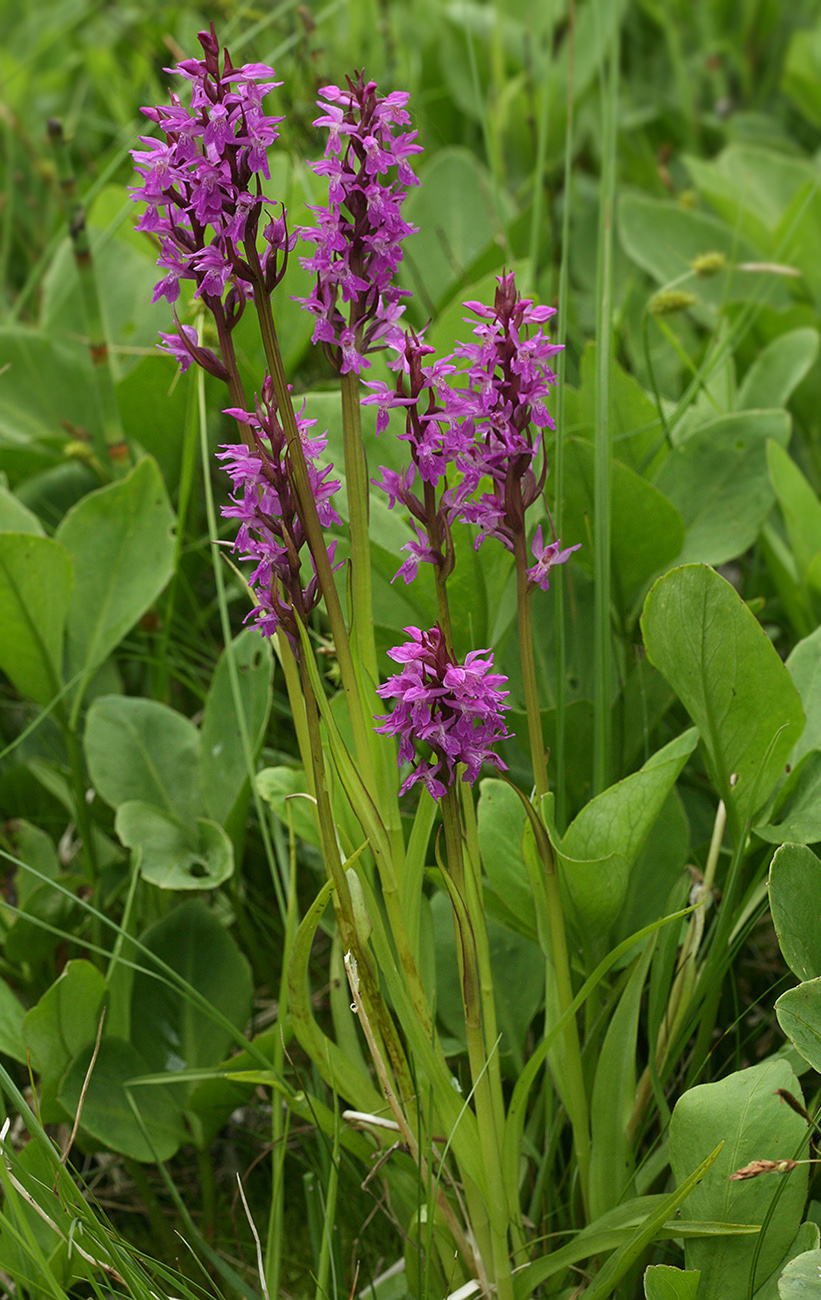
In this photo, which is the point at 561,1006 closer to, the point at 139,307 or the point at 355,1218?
the point at 355,1218

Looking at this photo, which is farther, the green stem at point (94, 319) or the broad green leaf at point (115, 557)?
the green stem at point (94, 319)

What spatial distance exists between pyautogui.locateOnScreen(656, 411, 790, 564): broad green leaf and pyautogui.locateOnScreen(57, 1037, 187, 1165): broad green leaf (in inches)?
28.2

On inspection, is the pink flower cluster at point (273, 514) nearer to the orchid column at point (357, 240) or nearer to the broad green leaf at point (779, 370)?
the orchid column at point (357, 240)

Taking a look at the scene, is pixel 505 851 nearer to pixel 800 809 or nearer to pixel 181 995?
pixel 800 809

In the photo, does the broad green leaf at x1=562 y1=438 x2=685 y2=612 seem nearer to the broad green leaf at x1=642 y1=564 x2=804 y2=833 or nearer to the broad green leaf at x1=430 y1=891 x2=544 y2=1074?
the broad green leaf at x1=642 y1=564 x2=804 y2=833

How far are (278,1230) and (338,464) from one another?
65cm

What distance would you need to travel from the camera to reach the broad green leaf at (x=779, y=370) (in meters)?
1.27

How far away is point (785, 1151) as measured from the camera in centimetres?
72

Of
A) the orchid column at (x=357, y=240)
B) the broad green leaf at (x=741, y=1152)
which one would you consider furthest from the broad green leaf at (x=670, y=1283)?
the orchid column at (x=357, y=240)

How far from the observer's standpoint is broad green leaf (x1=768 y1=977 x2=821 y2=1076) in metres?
0.71

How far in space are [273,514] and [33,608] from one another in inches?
19.3

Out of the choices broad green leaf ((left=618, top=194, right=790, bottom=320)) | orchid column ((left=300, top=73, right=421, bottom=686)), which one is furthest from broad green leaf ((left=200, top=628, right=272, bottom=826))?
broad green leaf ((left=618, top=194, right=790, bottom=320))

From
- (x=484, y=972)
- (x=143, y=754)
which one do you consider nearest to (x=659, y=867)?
(x=484, y=972)

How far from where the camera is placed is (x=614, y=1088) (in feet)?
2.60
